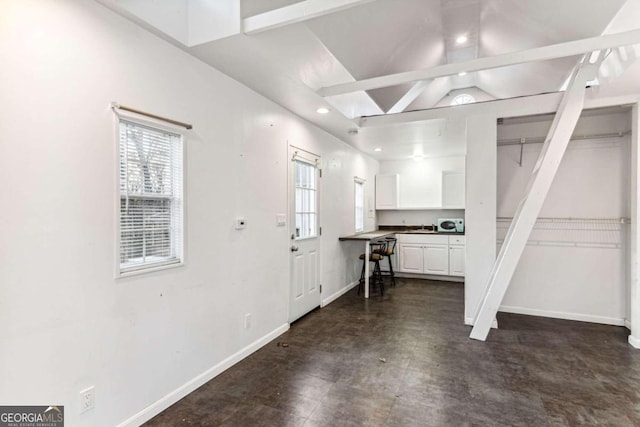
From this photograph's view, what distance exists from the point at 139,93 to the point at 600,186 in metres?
5.06

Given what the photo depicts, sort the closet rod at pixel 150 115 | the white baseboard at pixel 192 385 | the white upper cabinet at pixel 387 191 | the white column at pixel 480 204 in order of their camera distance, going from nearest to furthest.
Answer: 1. the closet rod at pixel 150 115
2. the white baseboard at pixel 192 385
3. the white column at pixel 480 204
4. the white upper cabinet at pixel 387 191

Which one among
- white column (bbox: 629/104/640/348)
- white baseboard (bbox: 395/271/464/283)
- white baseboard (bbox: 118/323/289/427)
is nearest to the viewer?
white baseboard (bbox: 118/323/289/427)

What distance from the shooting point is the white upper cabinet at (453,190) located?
20.4 feet

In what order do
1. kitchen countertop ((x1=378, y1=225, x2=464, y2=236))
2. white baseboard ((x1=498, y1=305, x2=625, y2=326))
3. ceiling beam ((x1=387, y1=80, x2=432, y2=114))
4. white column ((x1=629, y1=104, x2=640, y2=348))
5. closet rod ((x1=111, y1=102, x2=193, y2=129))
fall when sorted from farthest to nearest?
1. kitchen countertop ((x1=378, y1=225, x2=464, y2=236))
2. ceiling beam ((x1=387, y1=80, x2=432, y2=114))
3. white baseboard ((x1=498, y1=305, x2=625, y2=326))
4. white column ((x1=629, y1=104, x2=640, y2=348))
5. closet rod ((x1=111, y1=102, x2=193, y2=129))

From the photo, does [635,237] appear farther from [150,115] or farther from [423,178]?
[150,115]

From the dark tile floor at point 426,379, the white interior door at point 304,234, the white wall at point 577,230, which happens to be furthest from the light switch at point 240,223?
the white wall at point 577,230

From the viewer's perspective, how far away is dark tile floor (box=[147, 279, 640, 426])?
211 centimetres

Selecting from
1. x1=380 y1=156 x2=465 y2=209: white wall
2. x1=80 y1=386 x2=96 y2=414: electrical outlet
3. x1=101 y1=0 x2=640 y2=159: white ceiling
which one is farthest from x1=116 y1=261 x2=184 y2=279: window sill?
x1=380 y1=156 x2=465 y2=209: white wall

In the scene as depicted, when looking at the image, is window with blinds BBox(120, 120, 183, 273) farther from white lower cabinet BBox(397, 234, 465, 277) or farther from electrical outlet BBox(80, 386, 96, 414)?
white lower cabinet BBox(397, 234, 465, 277)

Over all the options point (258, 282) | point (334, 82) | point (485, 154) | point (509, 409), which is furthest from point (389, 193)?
point (509, 409)

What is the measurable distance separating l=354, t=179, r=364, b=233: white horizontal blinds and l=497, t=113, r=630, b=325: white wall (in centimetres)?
240

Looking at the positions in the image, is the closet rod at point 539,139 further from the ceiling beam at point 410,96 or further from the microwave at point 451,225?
the microwave at point 451,225

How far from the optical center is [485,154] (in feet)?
12.3

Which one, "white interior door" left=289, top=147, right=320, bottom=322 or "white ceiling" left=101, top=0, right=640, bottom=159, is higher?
"white ceiling" left=101, top=0, right=640, bottom=159
